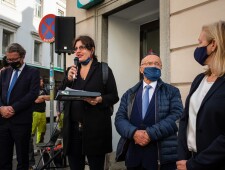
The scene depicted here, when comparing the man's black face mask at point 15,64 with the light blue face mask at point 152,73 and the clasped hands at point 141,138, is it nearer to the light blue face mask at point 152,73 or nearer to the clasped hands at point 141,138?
the light blue face mask at point 152,73

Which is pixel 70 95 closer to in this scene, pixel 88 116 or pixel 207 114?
pixel 88 116

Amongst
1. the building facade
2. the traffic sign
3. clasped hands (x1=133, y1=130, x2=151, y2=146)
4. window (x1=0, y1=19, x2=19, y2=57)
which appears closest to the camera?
clasped hands (x1=133, y1=130, x2=151, y2=146)

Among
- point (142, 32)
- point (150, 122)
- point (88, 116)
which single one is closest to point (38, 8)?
point (142, 32)

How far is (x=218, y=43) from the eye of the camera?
Result: 7.09 feet

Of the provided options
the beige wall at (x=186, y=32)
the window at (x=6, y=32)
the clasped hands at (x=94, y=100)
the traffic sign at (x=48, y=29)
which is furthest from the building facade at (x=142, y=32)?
the window at (x=6, y=32)

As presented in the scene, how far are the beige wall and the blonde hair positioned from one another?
1804 millimetres

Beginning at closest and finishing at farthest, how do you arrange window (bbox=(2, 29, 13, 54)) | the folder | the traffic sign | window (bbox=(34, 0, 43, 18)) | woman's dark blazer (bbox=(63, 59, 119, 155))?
the folder, woman's dark blazer (bbox=(63, 59, 119, 155)), the traffic sign, window (bbox=(2, 29, 13, 54)), window (bbox=(34, 0, 43, 18))

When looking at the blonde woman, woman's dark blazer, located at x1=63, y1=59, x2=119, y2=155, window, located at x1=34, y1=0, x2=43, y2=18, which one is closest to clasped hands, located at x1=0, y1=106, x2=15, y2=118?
woman's dark blazer, located at x1=63, y1=59, x2=119, y2=155

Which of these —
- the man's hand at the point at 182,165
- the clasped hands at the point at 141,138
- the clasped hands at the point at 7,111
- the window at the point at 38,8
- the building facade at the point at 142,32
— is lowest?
the man's hand at the point at 182,165

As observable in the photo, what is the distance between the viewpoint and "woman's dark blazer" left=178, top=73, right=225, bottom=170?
196cm

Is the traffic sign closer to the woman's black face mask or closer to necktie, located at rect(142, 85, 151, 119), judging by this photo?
necktie, located at rect(142, 85, 151, 119)

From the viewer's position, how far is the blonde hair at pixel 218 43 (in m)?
2.12

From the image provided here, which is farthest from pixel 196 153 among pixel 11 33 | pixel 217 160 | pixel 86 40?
pixel 11 33

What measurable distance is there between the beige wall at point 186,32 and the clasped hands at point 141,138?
5.47 feet
